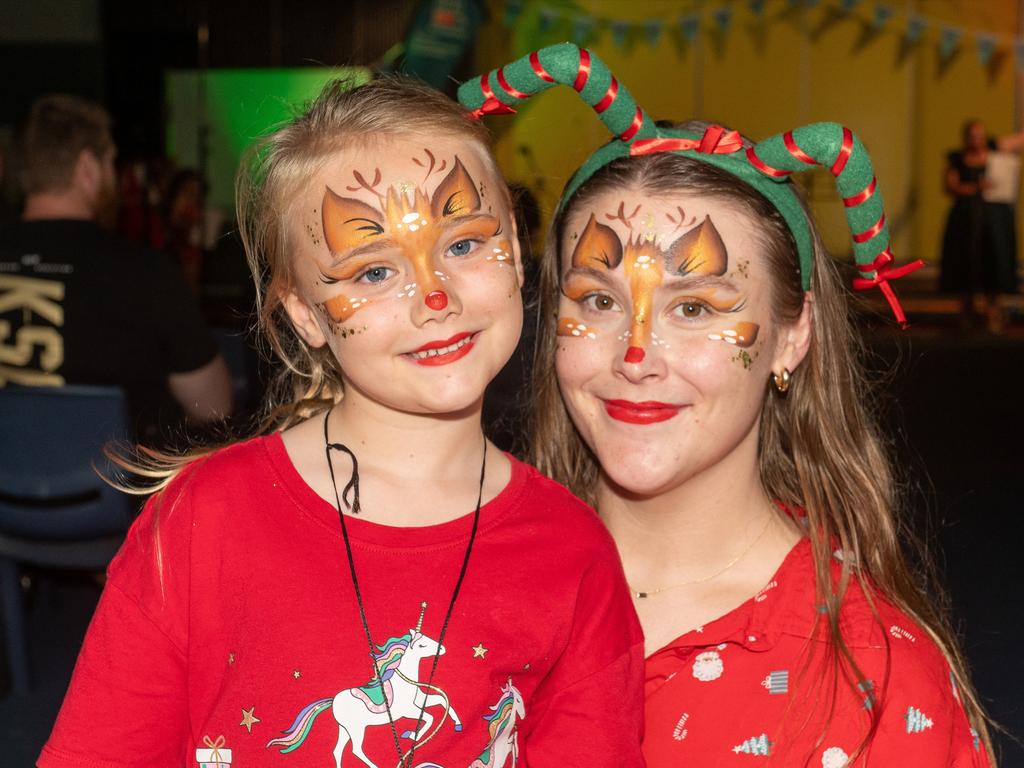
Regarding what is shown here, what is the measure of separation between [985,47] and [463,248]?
470 inches

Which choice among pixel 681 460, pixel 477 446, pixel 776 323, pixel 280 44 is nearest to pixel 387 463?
pixel 477 446

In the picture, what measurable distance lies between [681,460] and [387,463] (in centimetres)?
43

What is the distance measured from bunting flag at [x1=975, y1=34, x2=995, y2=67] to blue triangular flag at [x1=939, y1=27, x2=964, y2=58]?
195mm

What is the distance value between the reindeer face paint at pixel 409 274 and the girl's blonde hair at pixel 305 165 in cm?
3

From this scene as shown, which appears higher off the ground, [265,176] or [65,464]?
[265,176]

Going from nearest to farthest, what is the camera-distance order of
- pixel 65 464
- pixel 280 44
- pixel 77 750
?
pixel 77 750, pixel 65 464, pixel 280 44

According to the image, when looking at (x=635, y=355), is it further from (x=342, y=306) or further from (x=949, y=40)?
(x=949, y=40)

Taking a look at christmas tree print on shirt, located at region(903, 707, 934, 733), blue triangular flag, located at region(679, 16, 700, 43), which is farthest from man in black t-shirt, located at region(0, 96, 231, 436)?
blue triangular flag, located at region(679, 16, 700, 43)

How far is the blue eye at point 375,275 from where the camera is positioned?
150cm

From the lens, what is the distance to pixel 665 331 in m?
1.66

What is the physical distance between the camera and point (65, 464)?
10.6 ft

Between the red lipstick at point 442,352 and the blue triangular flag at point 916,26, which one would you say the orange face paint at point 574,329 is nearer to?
the red lipstick at point 442,352

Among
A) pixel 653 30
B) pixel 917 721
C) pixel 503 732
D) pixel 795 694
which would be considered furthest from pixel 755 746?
pixel 653 30

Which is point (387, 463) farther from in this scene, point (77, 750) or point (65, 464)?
point (65, 464)
